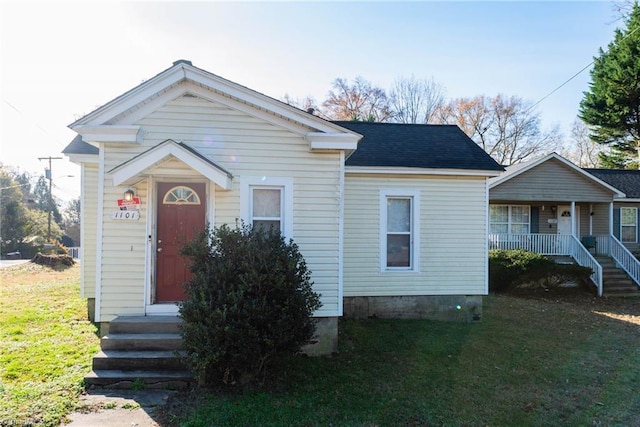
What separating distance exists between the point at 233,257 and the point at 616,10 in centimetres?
3010

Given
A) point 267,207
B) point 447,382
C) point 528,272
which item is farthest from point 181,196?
point 528,272

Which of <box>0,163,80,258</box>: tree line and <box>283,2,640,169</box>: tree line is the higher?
<box>283,2,640,169</box>: tree line

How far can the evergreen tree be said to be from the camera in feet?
73.5

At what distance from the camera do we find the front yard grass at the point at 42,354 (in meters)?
4.11

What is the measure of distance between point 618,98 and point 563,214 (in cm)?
1251

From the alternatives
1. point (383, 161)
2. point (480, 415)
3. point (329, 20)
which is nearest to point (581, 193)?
point (383, 161)

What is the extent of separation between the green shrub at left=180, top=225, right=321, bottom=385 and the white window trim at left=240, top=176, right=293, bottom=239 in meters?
1.21

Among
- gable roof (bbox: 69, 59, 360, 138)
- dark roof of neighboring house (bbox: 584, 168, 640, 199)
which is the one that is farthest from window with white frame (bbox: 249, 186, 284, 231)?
dark roof of neighboring house (bbox: 584, 168, 640, 199)

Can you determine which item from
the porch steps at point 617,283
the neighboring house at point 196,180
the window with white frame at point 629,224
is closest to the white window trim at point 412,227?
the neighboring house at point 196,180

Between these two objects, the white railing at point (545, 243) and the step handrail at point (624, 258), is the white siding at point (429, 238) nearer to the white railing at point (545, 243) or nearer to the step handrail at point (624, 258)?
the white railing at point (545, 243)

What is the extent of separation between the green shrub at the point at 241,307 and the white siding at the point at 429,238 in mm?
3570

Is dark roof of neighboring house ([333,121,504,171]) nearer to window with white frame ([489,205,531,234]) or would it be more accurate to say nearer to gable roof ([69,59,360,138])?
gable roof ([69,59,360,138])

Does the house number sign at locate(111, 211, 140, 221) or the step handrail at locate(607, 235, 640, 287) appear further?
the step handrail at locate(607, 235, 640, 287)

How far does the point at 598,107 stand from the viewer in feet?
79.8
